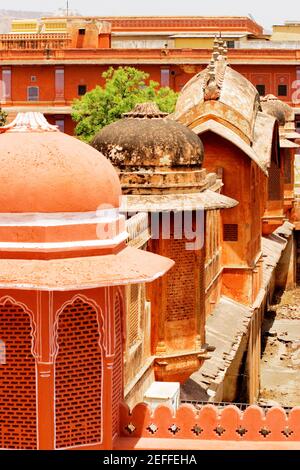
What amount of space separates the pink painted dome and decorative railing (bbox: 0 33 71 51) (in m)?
42.6

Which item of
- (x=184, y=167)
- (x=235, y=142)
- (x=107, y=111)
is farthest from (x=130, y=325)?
(x=107, y=111)

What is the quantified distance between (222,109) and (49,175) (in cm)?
1303

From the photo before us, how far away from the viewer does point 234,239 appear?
22.3 metres

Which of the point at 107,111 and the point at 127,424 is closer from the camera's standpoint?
the point at 127,424

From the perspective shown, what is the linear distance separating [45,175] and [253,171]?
14.0 meters

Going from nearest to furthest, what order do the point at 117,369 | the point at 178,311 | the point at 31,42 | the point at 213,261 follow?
the point at 117,369 < the point at 178,311 < the point at 213,261 < the point at 31,42

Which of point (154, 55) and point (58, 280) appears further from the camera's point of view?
point (154, 55)

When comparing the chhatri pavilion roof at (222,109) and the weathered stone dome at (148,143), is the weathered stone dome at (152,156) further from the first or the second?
the chhatri pavilion roof at (222,109)

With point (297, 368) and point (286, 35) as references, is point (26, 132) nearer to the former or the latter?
point (297, 368)

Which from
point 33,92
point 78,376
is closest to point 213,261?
point 78,376

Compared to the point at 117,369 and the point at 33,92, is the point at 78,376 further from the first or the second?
the point at 33,92

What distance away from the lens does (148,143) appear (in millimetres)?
14516

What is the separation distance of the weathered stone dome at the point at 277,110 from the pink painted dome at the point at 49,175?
21.5 meters

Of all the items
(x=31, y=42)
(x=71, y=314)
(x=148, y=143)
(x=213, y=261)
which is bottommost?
(x=213, y=261)
